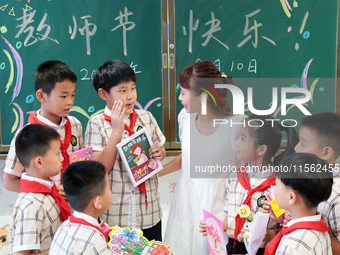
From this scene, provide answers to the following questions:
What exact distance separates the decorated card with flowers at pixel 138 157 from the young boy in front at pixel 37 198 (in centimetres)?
38

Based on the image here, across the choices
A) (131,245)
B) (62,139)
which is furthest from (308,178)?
(62,139)

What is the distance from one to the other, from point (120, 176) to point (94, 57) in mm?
1410

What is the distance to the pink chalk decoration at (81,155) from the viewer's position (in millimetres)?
1848

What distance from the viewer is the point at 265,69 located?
3197 mm

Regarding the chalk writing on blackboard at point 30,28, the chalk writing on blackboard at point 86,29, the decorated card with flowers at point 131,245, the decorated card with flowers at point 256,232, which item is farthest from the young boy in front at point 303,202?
the chalk writing on blackboard at point 30,28

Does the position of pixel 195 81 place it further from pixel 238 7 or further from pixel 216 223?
pixel 238 7

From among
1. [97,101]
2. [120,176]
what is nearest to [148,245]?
[120,176]

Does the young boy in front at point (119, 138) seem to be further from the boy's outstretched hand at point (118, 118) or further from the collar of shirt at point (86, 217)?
the collar of shirt at point (86, 217)

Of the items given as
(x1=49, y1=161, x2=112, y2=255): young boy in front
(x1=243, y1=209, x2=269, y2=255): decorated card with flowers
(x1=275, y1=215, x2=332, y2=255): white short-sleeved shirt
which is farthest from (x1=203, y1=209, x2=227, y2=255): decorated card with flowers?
(x1=49, y1=161, x2=112, y2=255): young boy in front

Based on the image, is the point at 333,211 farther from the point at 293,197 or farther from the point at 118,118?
the point at 118,118

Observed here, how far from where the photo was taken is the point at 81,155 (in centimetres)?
188

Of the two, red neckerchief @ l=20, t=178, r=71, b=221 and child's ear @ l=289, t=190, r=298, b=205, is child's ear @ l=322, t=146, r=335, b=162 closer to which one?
child's ear @ l=289, t=190, r=298, b=205

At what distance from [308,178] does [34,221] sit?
1.05 m

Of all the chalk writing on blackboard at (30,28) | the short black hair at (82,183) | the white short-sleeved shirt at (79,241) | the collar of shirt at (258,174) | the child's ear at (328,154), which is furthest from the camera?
the chalk writing on blackboard at (30,28)
